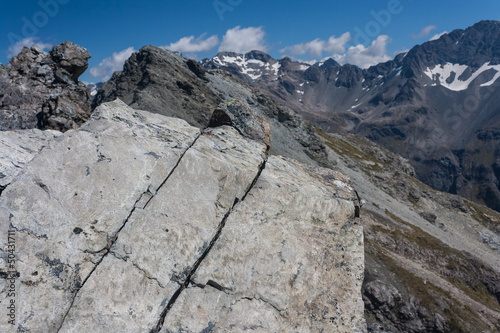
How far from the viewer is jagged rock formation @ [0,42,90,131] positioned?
26531 mm

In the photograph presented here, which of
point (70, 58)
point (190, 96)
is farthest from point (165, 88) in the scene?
point (70, 58)

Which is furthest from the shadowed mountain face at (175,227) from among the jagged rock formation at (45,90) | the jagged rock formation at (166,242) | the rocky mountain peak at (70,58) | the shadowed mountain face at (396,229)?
the rocky mountain peak at (70,58)

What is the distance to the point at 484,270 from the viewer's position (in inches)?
2539

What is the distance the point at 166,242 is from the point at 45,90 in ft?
105

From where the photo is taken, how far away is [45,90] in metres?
32.4

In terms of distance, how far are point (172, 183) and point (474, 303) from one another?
6122 centimetres

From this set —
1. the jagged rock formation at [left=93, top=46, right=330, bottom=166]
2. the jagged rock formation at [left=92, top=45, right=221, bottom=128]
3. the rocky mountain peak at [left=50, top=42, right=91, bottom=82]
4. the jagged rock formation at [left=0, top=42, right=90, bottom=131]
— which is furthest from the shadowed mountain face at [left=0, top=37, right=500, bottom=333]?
the jagged rock formation at [left=92, top=45, right=221, bottom=128]

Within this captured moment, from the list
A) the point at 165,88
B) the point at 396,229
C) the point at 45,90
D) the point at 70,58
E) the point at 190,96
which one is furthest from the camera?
the point at 190,96

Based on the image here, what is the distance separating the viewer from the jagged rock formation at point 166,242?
34.7 ft

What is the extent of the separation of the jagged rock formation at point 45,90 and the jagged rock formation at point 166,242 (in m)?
16.1

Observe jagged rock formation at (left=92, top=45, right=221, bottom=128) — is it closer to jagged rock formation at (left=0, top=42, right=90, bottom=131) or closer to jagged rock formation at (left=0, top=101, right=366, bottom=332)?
jagged rock formation at (left=0, top=42, right=90, bottom=131)

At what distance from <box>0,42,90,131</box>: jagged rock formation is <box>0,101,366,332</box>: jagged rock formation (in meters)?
16.1

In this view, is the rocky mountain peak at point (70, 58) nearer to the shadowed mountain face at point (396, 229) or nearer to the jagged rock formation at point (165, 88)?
the shadowed mountain face at point (396, 229)

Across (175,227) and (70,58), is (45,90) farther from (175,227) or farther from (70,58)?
(175,227)
